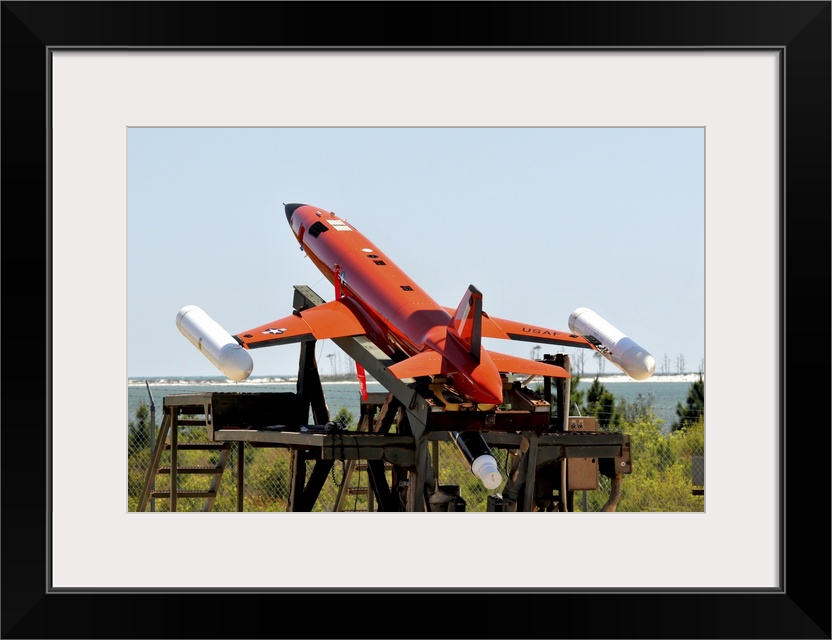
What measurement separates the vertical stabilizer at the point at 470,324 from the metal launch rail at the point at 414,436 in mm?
671

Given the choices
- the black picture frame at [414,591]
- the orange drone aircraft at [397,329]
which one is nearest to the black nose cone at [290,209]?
the orange drone aircraft at [397,329]

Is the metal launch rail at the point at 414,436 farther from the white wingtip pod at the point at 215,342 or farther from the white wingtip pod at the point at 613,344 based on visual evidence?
the white wingtip pod at the point at 613,344

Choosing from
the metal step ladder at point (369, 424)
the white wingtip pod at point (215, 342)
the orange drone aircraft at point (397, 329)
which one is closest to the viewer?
the orange drone aircraft at point (397, 329)

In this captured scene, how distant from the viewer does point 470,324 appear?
18.6 m

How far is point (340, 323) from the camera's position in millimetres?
21828

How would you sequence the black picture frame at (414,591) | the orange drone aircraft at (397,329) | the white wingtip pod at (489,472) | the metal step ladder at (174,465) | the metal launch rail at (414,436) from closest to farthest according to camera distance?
the black picture frame at (414,591)
the white wingtip pod at (489,472)
the metal launch rail at (414,436)
the orange drone aircraft at (397,329)
the metal step ladder at (174,465)

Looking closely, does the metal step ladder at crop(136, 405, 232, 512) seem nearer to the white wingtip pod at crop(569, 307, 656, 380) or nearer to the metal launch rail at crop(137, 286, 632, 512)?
the metal launch rail at crop(137, 286, 632, 512)

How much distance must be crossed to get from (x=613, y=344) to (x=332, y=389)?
38.7 feet

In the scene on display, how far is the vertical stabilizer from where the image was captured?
18.2 m

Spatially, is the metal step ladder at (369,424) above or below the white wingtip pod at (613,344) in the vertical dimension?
below

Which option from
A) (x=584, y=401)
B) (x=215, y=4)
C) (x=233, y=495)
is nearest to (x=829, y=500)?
(x=215, y=4)

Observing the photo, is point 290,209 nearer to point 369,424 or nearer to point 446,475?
point 369,424

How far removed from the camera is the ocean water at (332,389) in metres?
28.1

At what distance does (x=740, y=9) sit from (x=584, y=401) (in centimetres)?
2706
